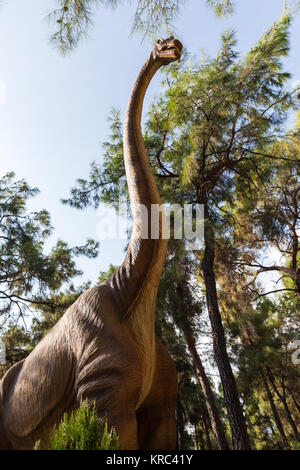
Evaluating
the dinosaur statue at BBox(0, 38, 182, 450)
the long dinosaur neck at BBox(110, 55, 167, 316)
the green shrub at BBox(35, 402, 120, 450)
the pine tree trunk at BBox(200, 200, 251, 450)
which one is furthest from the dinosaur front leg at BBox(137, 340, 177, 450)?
the pine tree trunk at BBox(200, 200, 251, 450)

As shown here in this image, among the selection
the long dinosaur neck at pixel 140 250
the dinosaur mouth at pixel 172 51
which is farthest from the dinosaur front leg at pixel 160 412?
the dinosaur mouth at pixel 172 51

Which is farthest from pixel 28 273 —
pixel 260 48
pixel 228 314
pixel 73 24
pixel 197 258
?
pixel 260 48

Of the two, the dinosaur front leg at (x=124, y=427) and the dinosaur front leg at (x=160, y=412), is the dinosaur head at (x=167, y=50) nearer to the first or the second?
the dinosaur front leg at (x=160, y=412)

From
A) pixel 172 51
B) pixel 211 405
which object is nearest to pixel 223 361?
pixel 211 405

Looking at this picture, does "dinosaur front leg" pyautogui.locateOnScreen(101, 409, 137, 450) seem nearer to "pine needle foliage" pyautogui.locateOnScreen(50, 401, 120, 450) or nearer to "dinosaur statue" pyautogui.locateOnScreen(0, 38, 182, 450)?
"dinosaur statue" pyautogui.locateOnScreen(0, 38, 182, 450)

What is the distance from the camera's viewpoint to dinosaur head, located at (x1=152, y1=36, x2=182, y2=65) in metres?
3.05

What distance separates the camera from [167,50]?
3.07 meters

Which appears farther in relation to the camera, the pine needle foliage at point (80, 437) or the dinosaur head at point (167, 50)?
the dinosaur head at point (167, 50)

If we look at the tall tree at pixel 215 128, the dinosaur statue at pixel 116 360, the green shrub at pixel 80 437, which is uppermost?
the tall tree at pixel 215 128

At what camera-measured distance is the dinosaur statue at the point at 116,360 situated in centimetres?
230

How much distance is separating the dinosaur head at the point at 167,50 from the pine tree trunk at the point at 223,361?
3.42 meters

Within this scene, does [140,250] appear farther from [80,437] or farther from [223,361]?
[223,361]

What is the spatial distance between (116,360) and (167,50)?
240 cm
